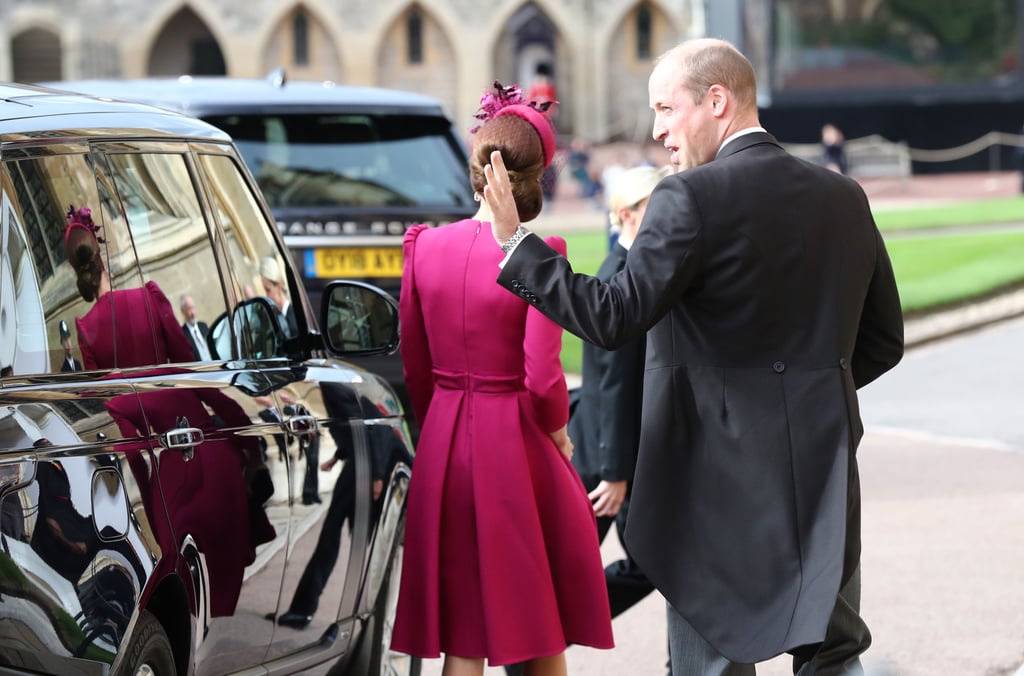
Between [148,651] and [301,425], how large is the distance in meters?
0.91

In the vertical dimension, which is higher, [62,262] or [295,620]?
[62,262]

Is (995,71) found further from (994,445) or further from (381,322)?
(381,322)

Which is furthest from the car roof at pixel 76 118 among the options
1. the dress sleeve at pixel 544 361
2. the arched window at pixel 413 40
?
the arched window at pixel 413 40

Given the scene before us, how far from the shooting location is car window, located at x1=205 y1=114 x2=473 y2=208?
30.6 feet

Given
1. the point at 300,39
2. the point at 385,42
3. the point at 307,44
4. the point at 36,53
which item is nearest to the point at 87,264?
the point at 385,42

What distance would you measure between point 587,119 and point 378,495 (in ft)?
193

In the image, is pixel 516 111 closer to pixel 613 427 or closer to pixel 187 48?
pixel 613 427

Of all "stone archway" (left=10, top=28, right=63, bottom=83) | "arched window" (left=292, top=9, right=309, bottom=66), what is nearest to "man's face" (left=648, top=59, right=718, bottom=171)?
"arched window" (left=292, top=9, right=309, bottom=66)

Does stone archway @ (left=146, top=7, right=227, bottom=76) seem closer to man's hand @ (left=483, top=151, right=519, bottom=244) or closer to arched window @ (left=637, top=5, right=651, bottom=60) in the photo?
arched window @ (left=637, top=5, right=651, bottom=60)

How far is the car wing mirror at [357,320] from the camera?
4.69 metres

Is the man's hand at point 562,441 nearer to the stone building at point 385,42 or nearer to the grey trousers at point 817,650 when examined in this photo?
the grey trousers at point 817,650

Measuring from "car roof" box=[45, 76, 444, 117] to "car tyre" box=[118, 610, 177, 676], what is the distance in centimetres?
586

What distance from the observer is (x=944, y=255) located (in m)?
20.7

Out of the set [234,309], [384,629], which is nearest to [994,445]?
[384,629]
